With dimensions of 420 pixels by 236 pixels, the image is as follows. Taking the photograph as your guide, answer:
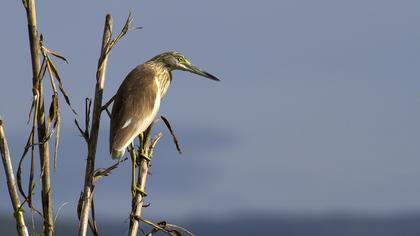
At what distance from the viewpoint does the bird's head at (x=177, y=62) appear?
6.52 meters

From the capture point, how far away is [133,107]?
5.35 metres

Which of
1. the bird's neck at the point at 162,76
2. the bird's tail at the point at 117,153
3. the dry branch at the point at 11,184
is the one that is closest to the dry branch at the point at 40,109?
the dry branch at the point at 11,184

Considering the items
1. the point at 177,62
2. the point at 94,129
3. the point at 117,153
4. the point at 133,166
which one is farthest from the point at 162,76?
the point at 94,129

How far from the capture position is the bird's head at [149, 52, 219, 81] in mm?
6521

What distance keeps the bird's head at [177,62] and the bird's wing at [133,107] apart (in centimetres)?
49

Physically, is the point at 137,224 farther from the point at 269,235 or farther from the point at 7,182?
the point at 269,235

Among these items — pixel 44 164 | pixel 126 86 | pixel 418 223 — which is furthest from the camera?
pixel 418 223

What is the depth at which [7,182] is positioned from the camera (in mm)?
3609

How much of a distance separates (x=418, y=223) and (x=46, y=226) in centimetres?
17302

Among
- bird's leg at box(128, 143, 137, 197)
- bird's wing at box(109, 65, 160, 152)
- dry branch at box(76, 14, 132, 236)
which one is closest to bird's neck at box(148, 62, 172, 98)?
bird's wing at box(109, 65, 160, 152)

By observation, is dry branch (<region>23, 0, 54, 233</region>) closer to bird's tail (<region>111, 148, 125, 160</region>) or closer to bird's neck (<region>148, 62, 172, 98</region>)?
bird's tail (<region>111, 148, 125, 160</region>)

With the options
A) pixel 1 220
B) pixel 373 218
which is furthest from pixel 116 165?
pixel 373 218

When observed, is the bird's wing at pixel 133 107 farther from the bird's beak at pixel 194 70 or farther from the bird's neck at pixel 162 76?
the bird's beak at pixel 194 70

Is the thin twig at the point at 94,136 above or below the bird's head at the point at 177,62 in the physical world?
below
